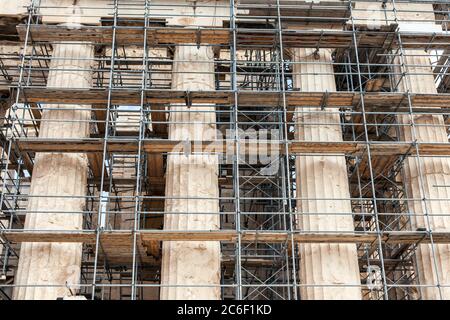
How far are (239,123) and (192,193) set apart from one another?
234 cm

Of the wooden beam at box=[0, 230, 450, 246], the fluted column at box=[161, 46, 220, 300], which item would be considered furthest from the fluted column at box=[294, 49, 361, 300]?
the fluted column at box=[161, 46, 220, 300]

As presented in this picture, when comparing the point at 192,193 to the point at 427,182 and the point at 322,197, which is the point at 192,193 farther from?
the point at 427,182

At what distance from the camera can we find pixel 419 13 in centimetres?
2500

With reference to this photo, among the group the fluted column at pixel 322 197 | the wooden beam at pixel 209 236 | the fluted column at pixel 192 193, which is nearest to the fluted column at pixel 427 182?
the wooden beam at pixel 209 236

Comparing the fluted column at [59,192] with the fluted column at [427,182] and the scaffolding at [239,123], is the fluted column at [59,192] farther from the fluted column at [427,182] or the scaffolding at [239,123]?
the fluted column at [427,182]

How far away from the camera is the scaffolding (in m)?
20.5

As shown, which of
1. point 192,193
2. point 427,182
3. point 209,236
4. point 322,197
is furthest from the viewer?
point 427,182

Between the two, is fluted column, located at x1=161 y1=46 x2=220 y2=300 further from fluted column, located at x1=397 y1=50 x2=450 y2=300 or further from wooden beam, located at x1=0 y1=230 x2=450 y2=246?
fluted column, located at x1=397 y1=50 x2=450 y2=300

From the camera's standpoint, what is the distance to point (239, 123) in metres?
21.2

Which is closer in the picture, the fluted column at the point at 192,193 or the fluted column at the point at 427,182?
the fluted column at the point at 192,193

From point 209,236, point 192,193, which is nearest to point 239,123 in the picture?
point 192,193

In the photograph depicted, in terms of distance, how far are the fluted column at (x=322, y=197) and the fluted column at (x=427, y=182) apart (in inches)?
78.0

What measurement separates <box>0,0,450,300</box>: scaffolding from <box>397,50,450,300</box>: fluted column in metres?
0.15

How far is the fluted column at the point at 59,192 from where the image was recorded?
2005cm
